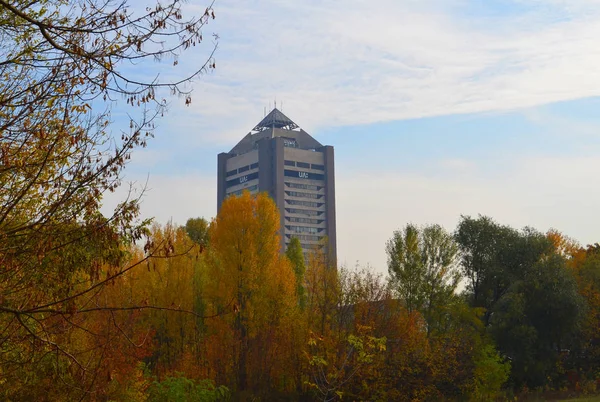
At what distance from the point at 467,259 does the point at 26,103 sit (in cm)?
3724

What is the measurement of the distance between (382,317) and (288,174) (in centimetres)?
9887

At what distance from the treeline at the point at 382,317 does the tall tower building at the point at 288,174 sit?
85741 mm

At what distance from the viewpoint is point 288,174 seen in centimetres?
12938

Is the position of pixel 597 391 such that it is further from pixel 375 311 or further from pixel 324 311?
pixel 324 311

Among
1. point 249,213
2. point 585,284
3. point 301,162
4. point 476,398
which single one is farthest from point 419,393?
point 301,162

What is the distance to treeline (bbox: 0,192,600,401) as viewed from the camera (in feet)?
97.4

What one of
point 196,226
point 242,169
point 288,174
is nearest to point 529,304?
point 196,226

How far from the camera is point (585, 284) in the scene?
3916 cm

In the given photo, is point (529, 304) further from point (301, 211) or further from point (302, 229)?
point (302, 229)

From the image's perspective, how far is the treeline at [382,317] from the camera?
97.4ft

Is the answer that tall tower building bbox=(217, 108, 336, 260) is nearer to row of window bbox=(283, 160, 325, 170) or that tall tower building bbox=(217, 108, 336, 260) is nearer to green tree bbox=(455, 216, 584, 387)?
row of window bbox=(283, 160, 325, 170)

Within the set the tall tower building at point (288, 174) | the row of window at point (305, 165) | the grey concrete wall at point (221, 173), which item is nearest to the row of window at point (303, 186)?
the tall tower building at point (288, 174)

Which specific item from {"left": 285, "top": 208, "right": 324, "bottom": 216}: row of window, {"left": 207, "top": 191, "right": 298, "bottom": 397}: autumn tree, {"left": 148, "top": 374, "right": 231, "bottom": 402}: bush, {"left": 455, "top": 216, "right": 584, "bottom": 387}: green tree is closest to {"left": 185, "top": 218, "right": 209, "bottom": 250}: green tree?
{"left": 207, "top": 191, "right": 298, "bottom": 397}: autumn tree

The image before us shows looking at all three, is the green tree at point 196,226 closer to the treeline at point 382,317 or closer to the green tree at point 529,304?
the treeline at point 382,317
